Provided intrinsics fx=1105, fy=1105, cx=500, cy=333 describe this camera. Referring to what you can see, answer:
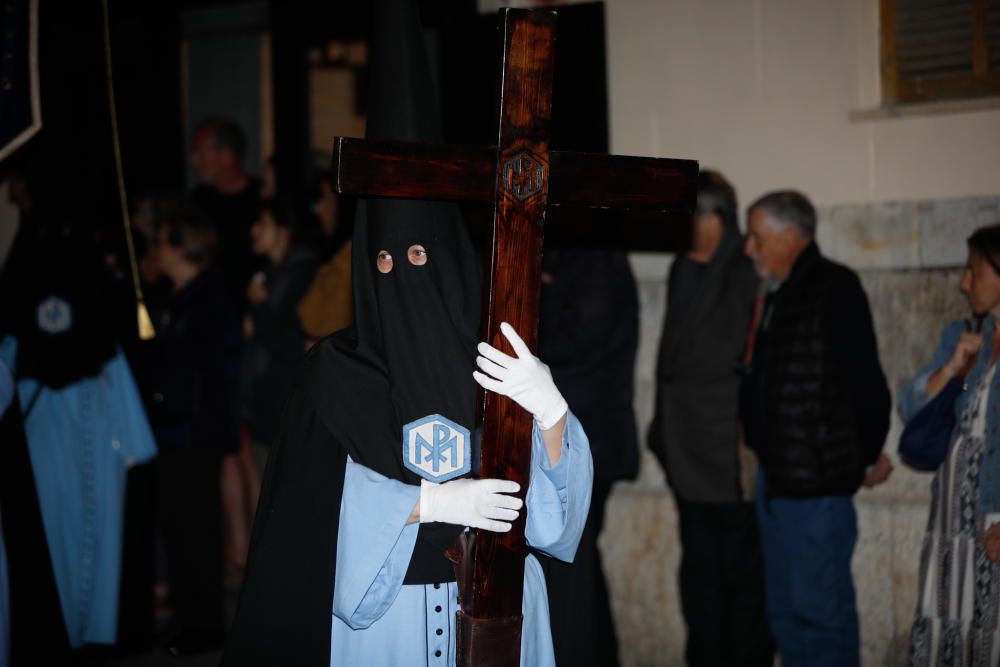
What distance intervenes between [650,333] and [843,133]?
1.35 meters

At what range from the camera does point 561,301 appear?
5141 mm

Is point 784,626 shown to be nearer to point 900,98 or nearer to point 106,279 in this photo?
point 900,98

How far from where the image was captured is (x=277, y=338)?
602 centimetres

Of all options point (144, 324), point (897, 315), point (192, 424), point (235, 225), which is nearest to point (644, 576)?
point (897, 315)

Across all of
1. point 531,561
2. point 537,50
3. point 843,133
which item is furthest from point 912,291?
point 537,50

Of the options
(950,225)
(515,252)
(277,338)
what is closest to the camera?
(515,252)

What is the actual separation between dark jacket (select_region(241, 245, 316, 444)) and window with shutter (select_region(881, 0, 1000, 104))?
10.3 ft

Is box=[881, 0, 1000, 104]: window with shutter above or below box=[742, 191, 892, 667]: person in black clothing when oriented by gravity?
above

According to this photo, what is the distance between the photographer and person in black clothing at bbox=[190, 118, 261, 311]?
6973 mm

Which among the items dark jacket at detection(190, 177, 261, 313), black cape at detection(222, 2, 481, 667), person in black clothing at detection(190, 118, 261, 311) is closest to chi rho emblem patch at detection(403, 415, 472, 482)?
black cape at detection(222, 2, 481, 667)

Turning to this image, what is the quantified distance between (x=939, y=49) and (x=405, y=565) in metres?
3.76

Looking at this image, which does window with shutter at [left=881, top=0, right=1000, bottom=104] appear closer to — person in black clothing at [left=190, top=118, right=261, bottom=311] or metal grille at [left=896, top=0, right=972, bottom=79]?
metal grille at [left=896, top=0, right=972, bottom=79]

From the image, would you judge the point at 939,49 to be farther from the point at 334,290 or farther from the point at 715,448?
the point at 334,290

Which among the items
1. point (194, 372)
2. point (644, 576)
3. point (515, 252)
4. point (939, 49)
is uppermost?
point (939, 49)
